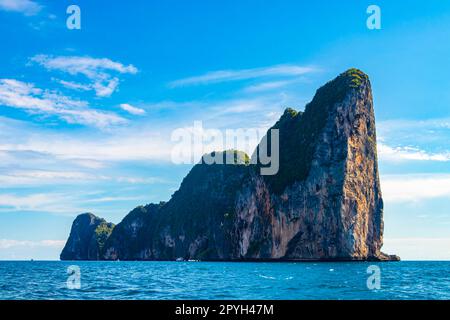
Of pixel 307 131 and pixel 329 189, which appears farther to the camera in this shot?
pixel 307 131

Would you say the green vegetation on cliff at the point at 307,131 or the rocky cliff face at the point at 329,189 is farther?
the green vegetation on cliff at the point at 307,131

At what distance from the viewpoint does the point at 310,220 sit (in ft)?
486

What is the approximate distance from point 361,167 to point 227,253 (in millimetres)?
72697

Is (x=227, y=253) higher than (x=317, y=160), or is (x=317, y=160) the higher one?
(x=317, y=160)

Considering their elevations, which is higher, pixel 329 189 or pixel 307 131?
pixel 307 131

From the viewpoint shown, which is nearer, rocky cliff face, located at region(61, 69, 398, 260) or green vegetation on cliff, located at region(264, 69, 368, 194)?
rocky cliff face, located at region(61, 69, 398, 260)

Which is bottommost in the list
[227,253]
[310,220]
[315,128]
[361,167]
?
[227,253]

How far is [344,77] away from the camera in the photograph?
160m
